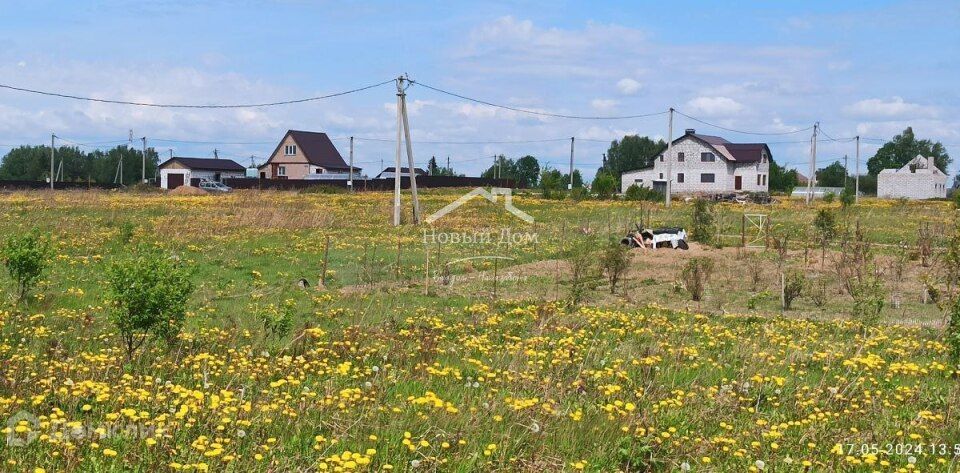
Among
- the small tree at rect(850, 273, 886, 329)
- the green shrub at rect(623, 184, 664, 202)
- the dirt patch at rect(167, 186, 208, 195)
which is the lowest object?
the small tree at rect(850, 273, 886, 329)

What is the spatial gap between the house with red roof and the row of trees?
20870 millimetres

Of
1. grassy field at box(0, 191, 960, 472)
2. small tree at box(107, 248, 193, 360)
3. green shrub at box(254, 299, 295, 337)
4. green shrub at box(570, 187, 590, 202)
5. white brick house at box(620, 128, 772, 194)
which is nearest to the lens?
grassy field at box(0, 191, 960, 472)

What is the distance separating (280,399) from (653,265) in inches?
617

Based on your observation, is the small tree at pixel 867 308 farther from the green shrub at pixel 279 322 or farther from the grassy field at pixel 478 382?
the green shrub at pixel 279 322

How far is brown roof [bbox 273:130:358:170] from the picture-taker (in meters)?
84.1

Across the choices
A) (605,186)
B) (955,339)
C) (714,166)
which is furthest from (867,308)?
(714,166)

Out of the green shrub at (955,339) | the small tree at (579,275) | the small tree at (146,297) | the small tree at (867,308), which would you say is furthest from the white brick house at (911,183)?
the small tree at (146,297)

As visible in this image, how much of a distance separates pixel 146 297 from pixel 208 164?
84363mm

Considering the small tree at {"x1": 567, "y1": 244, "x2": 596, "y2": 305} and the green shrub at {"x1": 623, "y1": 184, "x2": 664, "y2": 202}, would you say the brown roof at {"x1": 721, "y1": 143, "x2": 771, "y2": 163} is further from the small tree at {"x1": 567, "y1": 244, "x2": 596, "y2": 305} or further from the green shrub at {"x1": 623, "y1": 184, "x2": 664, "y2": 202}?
the small tree at {"x1": 567, "y1": 244, "x2": 596, "y2": 305}

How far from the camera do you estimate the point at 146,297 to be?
8.77 meters

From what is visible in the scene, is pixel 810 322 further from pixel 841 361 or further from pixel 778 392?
pixel 778 392

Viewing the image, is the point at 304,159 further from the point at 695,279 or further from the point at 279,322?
the point at 279,322

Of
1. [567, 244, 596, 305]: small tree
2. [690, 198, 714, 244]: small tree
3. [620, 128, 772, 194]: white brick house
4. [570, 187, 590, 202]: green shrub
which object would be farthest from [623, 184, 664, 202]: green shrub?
[567, 244, 596, 305]: small tree

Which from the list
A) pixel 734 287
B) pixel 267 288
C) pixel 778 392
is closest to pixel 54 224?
pixel 267 288
